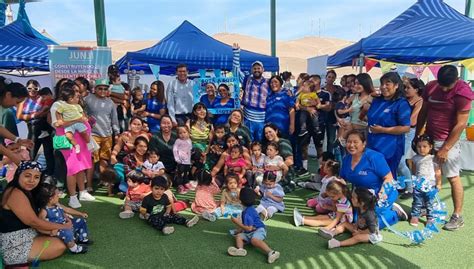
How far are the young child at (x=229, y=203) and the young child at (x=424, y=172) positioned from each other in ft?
6.48

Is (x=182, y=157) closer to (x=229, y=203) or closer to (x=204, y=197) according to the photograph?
(x=204, y=197)

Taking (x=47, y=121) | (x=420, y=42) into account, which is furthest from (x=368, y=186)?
(x=47, y=121)

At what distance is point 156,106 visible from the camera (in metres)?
6.26

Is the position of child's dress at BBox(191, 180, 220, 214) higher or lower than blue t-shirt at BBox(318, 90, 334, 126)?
lower

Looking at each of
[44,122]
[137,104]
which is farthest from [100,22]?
[44,122]

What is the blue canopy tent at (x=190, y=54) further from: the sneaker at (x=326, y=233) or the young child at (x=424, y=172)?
the sneaker at (x=326, y=233)

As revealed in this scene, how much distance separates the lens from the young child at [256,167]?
16.7 feet

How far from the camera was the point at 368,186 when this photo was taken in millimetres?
3820

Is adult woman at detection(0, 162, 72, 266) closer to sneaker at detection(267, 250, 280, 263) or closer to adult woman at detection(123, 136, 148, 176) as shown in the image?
sneaker at detection(267, 250, 280, 263)

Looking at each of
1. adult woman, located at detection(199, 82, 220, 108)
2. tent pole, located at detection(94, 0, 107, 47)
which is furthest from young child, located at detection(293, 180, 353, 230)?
tent pole, located at detection(94, 0, 107, 47)

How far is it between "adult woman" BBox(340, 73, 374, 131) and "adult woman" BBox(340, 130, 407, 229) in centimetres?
98

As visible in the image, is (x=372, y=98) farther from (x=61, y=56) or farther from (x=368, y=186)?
(x=61, y=56)

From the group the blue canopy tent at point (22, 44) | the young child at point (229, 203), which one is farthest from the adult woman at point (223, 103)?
the blue canopy tent at point (22, 44)

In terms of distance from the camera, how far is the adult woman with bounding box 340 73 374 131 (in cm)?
457
